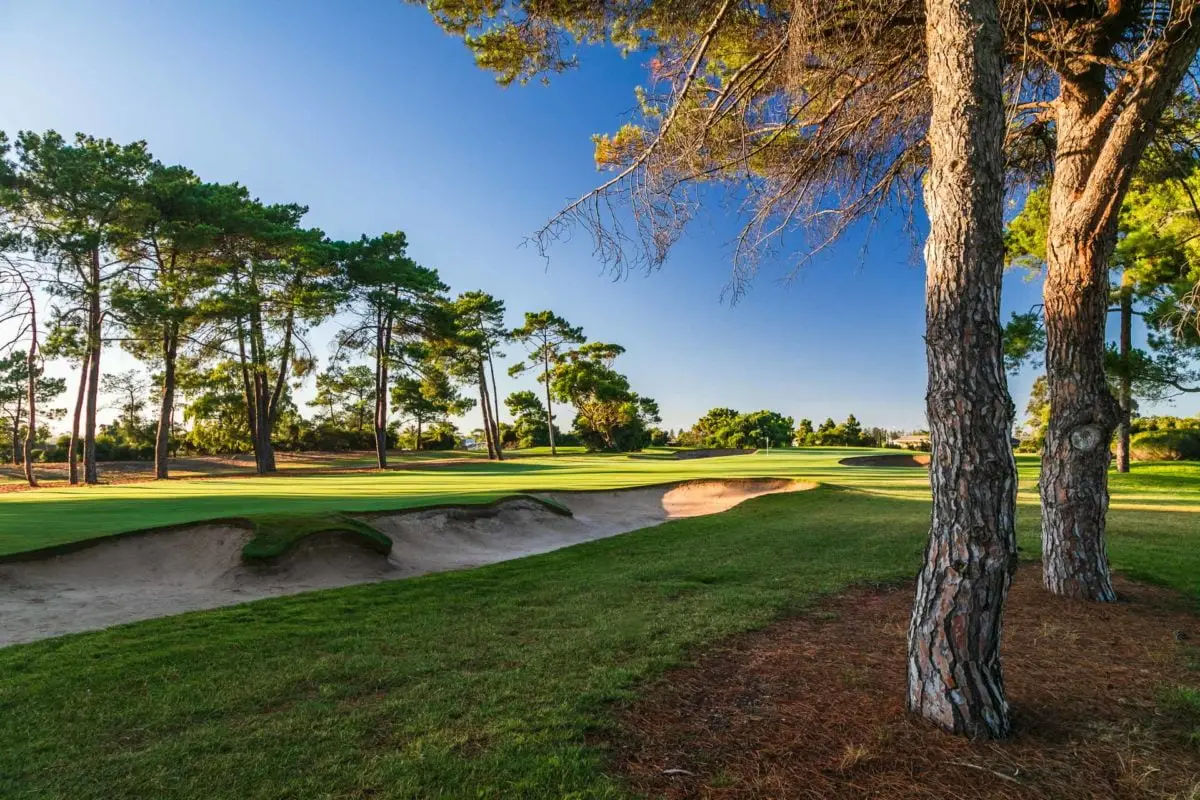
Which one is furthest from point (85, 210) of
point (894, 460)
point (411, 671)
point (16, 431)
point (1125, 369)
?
point (894, 460)

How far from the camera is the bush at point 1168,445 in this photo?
2855 cm

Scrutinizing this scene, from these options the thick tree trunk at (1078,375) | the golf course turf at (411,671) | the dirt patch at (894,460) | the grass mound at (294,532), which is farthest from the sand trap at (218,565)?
the dirt patch at (894,460)

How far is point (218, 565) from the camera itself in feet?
25.7

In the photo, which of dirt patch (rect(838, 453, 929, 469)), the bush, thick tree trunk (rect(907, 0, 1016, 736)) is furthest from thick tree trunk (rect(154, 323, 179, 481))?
the bush

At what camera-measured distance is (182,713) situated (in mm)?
3273

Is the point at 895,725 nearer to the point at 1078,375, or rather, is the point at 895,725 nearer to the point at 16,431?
the point at 1078,375

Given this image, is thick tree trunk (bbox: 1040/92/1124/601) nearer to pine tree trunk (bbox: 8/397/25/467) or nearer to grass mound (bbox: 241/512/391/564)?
grass mound (bbox: 241/512/391/564)

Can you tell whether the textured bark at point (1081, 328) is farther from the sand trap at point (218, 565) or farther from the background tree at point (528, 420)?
the background tree at point (528, 420)

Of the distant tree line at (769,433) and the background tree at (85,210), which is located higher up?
the background tree at (85,210)

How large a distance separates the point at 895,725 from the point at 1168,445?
37.3 metres

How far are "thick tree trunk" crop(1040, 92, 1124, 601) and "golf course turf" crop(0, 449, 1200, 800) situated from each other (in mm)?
1447

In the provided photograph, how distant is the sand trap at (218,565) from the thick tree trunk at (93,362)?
67.7 ft

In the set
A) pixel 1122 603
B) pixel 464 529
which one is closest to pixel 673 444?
pixel 464 529

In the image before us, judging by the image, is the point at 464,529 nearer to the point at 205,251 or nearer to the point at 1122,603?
the point at 1122,603
